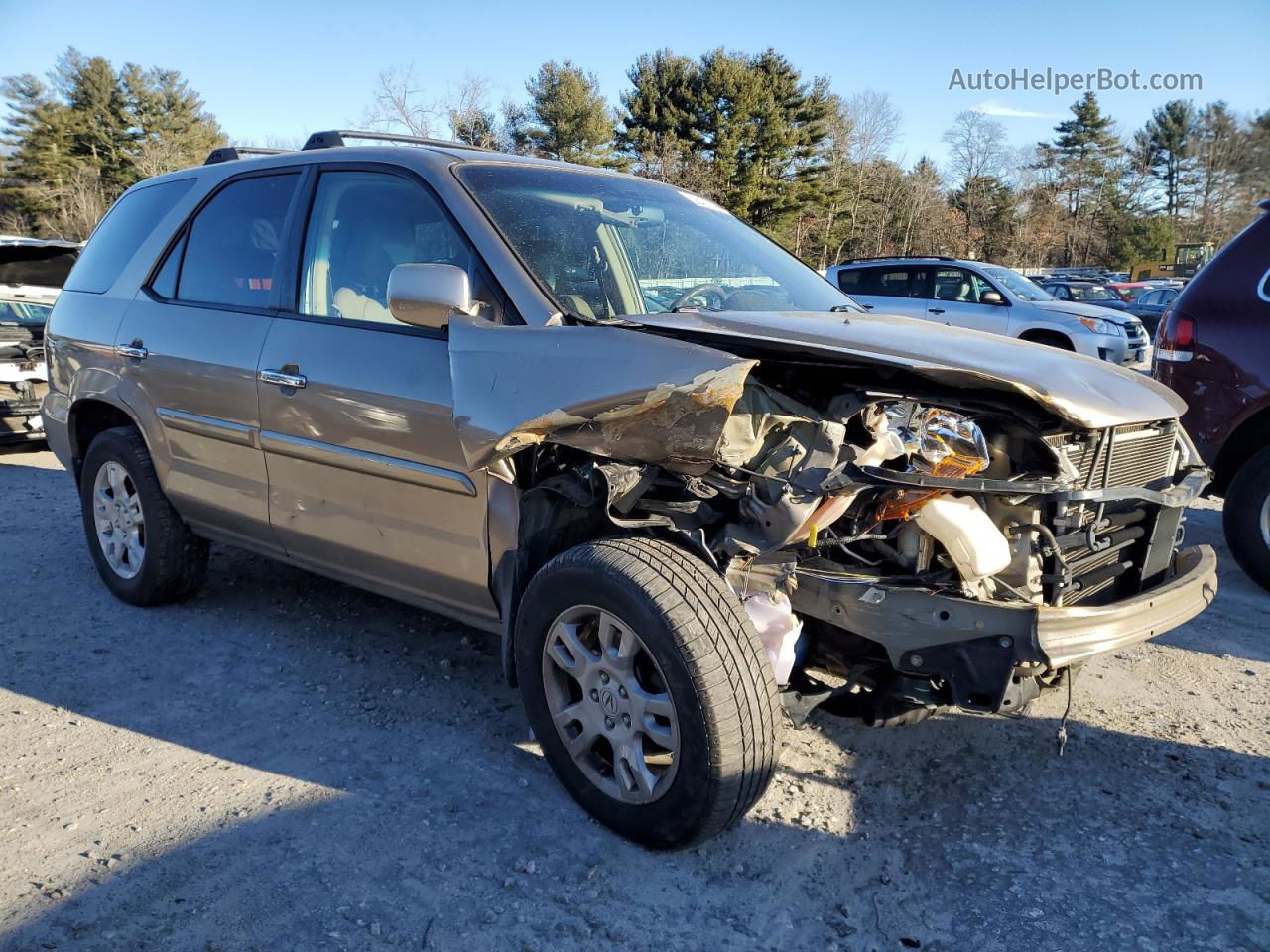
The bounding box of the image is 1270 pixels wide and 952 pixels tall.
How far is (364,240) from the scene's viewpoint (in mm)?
3453

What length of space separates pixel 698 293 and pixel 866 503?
1137 millimetres

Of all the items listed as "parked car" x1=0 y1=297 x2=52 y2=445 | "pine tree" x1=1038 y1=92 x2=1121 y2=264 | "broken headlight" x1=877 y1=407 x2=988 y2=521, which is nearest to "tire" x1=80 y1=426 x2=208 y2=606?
"broken headlight" x1=877 y1=407 x2=988 y2=521

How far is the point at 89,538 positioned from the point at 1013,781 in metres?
4.37

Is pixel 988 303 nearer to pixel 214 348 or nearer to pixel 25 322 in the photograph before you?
pixel 25 322

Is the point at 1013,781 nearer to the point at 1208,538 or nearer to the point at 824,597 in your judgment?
the point at 824,597

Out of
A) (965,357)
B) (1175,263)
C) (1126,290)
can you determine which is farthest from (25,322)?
(1175,263)

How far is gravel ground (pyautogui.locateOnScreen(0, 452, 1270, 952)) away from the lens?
2309mm

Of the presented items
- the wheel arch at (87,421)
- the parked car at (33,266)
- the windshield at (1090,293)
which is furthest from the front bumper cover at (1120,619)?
the windshield at (1090,293)

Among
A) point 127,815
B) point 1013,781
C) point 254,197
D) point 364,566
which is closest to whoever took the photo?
point 127,815

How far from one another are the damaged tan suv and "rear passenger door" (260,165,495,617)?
12 mm

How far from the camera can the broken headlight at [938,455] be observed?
2482 millimetres

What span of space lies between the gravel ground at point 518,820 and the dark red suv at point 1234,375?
87cm

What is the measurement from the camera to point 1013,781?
2.99m

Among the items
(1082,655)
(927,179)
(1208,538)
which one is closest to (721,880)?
(1082,655)
